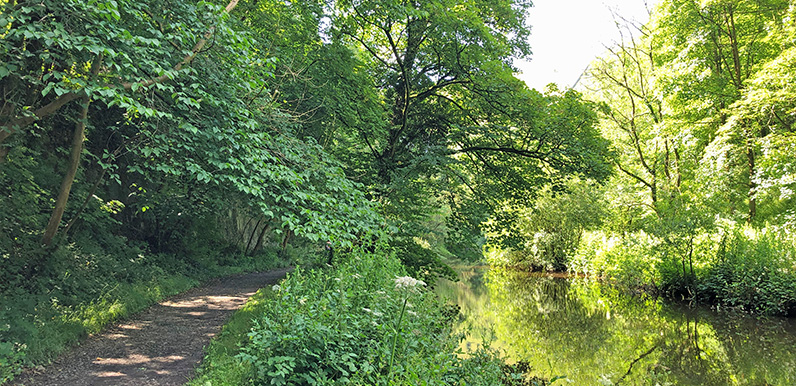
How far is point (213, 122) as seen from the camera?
6.20 metres

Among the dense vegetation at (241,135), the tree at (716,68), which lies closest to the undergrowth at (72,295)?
the dense vegetation at (241,135)

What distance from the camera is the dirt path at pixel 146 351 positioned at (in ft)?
17.8

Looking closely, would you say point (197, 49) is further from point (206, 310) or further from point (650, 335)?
point (650, 335)

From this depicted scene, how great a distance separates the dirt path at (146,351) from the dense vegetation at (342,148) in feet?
1.15

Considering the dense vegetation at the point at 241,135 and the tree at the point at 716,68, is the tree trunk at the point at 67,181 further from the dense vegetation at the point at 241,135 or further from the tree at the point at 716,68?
the tree at the point at 716,68

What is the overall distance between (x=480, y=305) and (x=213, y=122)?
1265 cm

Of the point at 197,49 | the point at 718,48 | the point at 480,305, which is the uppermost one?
the point at 718,48

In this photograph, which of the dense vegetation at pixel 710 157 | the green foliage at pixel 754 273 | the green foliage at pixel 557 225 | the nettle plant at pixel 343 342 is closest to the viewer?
the nettle plant at pixel 343 342

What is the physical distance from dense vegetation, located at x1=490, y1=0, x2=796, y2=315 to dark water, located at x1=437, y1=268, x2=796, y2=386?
1.28 metres

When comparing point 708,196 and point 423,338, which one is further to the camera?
point 708,196

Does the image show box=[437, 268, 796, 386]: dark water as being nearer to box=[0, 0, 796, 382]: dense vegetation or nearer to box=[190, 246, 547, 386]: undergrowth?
box=[190, 246, 547, 386]: undergrowth

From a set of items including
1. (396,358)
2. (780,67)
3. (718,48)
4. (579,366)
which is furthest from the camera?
(718,48)

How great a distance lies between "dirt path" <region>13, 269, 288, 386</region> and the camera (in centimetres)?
543

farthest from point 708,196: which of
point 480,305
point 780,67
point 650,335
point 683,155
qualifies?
point 480,305
